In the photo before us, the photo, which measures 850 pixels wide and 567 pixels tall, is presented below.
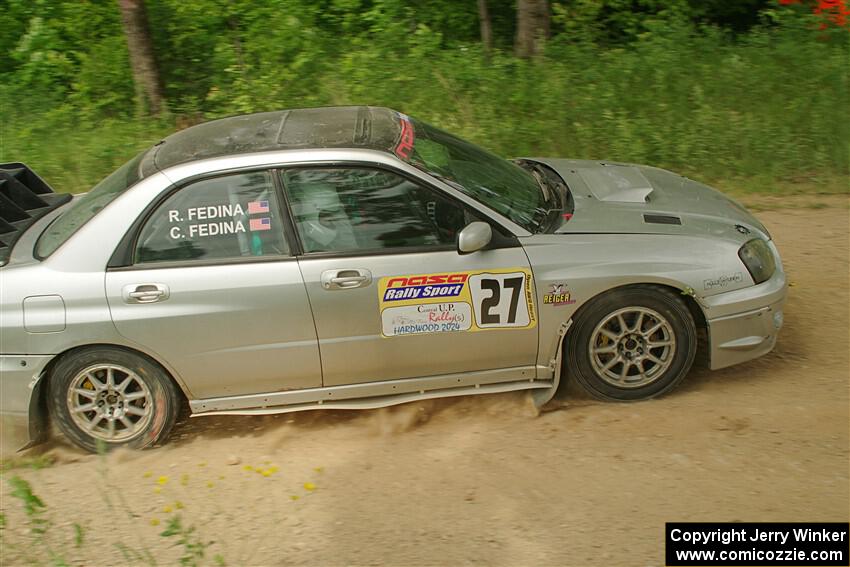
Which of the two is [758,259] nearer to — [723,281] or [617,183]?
[723,281]

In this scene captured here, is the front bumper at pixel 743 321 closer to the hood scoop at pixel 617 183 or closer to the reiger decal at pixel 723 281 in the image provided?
the reiger decal at pixel 723 281

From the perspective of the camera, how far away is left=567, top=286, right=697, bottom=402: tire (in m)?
4.99

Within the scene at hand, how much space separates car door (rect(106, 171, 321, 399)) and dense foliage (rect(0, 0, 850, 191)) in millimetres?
4617

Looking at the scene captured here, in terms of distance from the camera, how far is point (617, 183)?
18.6 ft

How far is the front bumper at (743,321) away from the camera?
5023 mm

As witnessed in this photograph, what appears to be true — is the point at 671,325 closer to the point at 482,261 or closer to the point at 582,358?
the point at 582,358

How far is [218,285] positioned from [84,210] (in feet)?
3.33

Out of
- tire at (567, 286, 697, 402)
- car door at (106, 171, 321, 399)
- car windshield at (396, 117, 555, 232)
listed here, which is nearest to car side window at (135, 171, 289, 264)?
car door at (106, 171, 321, 399)

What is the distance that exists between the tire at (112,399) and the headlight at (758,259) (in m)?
3.35

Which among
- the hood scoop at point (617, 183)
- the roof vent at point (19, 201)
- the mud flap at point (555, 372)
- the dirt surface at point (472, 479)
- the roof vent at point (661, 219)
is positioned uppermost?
the roof vent at point (19, 201)

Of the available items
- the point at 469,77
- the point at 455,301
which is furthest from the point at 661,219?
the point at 469,77

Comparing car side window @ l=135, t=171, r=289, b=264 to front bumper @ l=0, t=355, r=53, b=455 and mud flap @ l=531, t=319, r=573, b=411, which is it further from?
mud flap @ l=531, t=319, r=573, b=411

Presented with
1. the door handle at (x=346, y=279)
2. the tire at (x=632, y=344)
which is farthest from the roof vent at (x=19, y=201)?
the tire at (x=632, y=344)

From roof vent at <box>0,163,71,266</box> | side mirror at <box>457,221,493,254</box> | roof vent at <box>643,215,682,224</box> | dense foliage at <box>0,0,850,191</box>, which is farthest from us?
dense foliage at <box>0,0,850,191</box>
